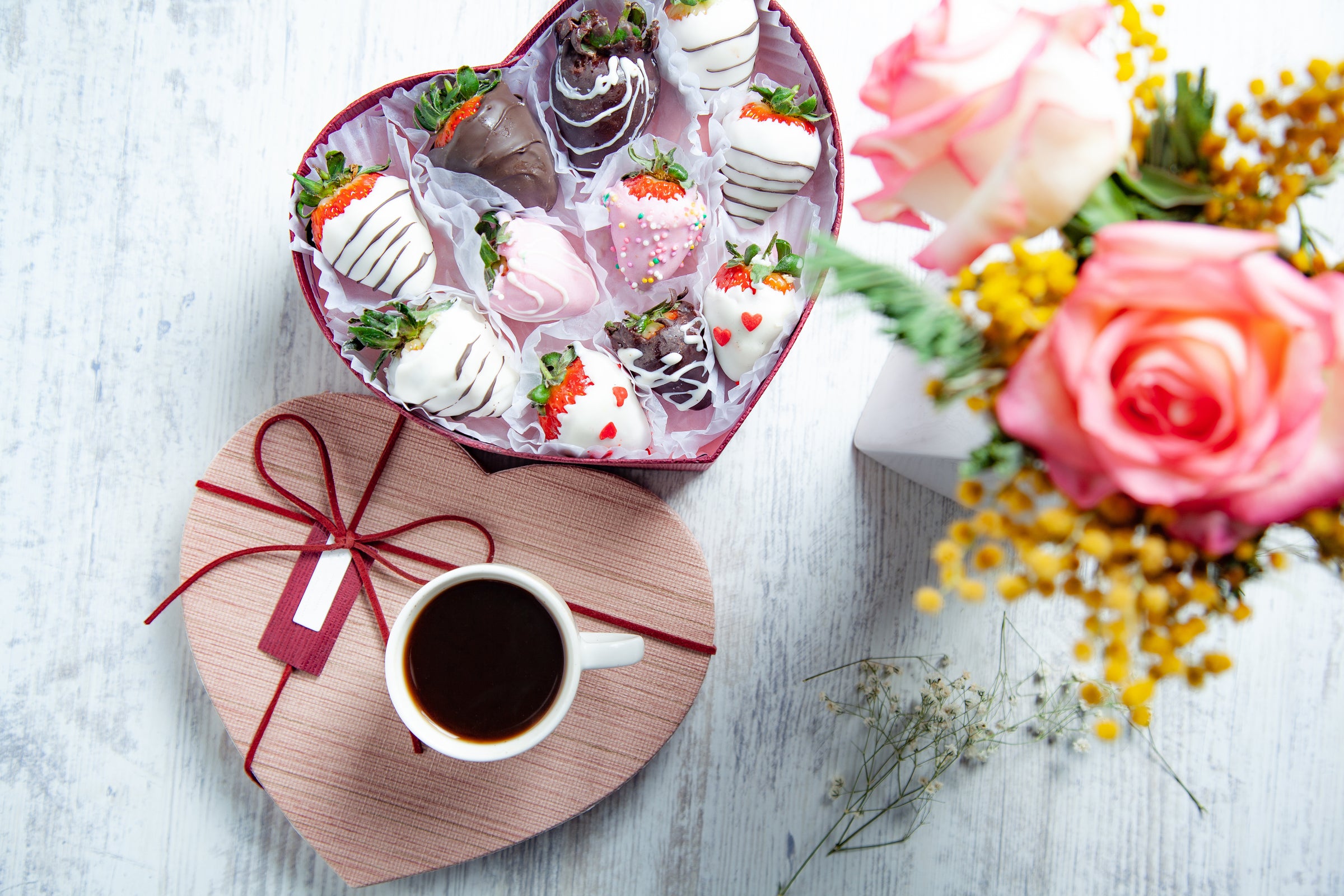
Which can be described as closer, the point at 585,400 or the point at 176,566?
the point at 585,400

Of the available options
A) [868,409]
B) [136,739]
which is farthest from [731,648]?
[136,739]

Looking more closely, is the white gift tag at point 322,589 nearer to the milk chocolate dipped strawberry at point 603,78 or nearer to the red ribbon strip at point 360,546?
the red ribbon strip at point 360,546

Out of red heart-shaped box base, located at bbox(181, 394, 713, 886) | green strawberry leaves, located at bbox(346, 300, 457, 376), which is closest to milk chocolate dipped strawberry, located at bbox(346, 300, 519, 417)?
green strawberry leaves, located at bbox(346, 300, 457, 376)

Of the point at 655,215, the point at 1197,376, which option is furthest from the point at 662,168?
the point at 1197,376

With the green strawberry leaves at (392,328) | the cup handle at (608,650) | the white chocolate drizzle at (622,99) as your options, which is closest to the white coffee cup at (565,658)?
the cup handle at (608,650)

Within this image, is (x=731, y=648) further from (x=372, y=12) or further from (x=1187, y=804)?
(x=372, y=12)

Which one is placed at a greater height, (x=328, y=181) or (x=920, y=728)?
(x=328, y=181)

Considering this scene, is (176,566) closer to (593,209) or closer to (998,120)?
(593,209)
